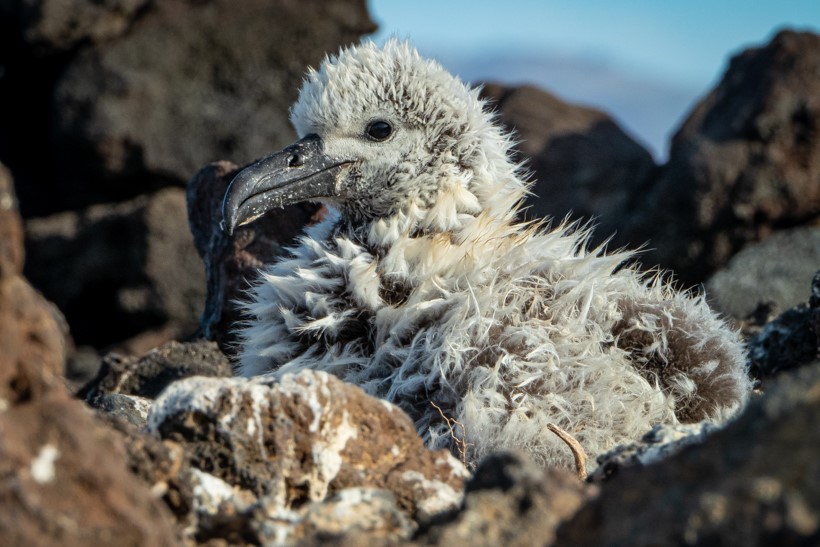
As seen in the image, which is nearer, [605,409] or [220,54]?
[605,409]

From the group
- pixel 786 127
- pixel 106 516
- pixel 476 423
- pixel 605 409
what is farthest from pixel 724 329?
pixel 786 127

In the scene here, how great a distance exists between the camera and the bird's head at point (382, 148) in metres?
5.26

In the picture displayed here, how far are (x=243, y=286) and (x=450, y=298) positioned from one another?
215cm

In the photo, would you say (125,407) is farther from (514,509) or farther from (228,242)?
(514,509)

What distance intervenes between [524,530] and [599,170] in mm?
11420

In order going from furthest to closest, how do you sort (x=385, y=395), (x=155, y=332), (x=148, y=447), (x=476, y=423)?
(x=155, y=332) < (x=385, y=395) < (x=476, y=423) < (x=148, y=447)

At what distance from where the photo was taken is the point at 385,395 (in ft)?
15.4

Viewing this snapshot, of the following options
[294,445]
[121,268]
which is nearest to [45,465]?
[294,445]

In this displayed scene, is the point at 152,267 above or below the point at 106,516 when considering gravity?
below

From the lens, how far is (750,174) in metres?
11.6

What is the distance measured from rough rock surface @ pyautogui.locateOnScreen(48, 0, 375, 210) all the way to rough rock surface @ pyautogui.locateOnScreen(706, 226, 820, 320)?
17.2 feet

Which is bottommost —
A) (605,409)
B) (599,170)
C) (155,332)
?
(155,332)

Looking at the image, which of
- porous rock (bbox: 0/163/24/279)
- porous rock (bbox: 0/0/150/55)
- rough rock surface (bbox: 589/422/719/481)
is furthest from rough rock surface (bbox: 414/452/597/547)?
porous rock (bbox: 0/0/150/55)

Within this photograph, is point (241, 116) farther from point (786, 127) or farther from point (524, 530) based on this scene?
point (524, 530)
